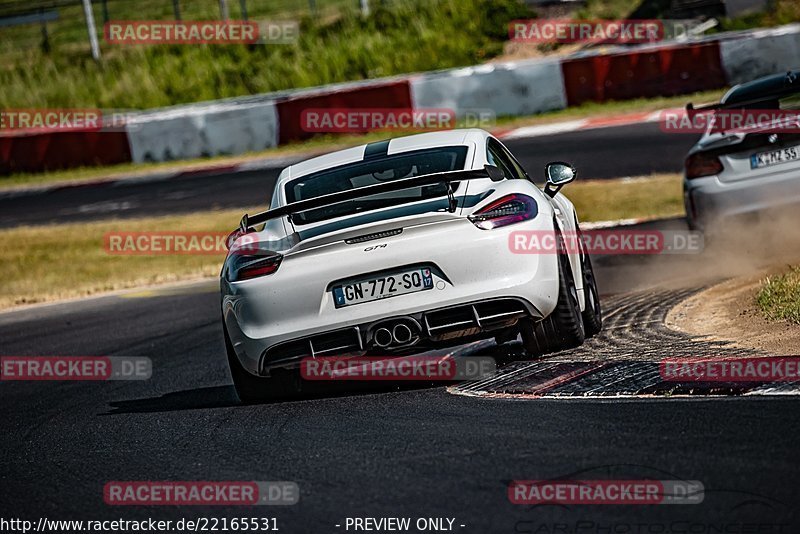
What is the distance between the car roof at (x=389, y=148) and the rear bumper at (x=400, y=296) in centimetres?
106

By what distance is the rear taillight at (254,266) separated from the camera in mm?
6469

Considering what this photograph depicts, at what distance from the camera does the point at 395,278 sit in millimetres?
6281

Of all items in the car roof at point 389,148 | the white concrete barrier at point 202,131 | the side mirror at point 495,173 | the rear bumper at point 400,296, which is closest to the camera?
the rear bumper at point 400,296

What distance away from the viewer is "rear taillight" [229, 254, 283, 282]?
21.2 ft

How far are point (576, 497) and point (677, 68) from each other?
20.7m

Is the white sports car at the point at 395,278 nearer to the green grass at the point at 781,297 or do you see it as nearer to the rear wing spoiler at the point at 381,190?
the rear wing spoiler at the point at 381,190

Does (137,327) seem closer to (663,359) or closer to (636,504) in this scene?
(663,359)

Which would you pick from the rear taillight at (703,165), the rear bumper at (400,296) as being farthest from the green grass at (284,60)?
the rear bumper at (400,296)

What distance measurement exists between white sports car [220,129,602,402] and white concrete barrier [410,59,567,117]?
18.5 m

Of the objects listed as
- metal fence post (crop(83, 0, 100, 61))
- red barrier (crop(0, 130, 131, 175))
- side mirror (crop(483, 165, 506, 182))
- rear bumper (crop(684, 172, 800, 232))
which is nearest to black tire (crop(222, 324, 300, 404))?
side mirror (crop(483, 165, 506, 182))

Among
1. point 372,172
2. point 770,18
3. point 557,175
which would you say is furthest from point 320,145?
point 372,172

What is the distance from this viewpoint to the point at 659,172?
1716cm

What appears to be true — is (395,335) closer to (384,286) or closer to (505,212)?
(384,286)

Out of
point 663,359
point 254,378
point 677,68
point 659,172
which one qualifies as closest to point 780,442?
point 663,359
